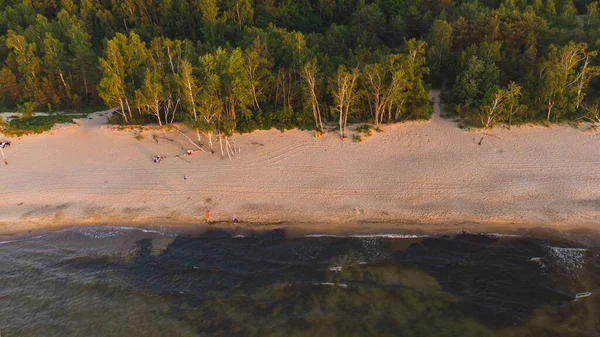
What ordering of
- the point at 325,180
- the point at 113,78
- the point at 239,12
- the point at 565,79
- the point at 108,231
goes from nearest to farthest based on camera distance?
the point at 108,231 → the point at 325,180 → the point at 565,79 → the point at 113,78 → the point at 239,12

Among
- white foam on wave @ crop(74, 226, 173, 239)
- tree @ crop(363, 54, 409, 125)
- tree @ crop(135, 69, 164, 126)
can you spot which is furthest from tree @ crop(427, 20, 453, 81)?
white foam on wave @ crop(74, 226, 173, 239)

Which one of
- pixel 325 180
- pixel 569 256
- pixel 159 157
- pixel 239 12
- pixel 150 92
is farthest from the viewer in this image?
pixel 239 12

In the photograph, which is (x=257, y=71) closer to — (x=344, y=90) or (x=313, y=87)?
(x=313, y=87)

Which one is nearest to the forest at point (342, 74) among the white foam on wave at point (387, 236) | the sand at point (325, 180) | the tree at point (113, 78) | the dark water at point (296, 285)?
the tree at point (113, 78)

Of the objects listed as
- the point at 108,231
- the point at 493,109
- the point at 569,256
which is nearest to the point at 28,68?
the point at 108,231

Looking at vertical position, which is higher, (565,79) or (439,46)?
(439,46)

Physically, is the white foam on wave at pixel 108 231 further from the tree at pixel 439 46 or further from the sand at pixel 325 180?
the tree at pixel 439 46

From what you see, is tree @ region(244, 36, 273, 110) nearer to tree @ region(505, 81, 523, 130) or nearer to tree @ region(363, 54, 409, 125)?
tree @ region(363, 54, 409, 125)

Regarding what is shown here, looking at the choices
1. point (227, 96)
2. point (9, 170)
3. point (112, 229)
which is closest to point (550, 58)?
point (227, 96)
